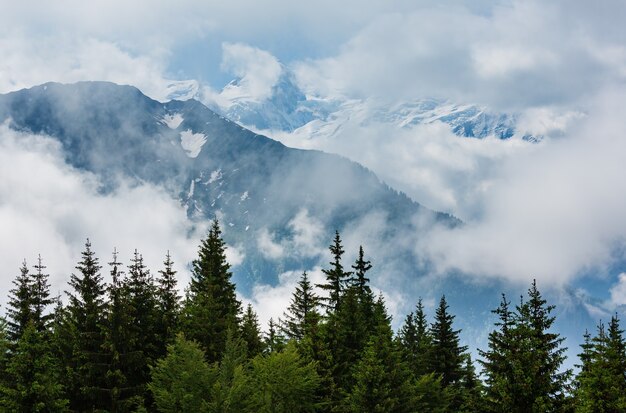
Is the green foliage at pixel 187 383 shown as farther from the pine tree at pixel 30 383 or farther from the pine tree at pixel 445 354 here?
the pine tree at pixel 445 354

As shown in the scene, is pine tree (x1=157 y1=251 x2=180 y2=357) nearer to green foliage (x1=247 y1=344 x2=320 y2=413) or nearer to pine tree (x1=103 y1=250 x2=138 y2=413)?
pine tree (x1=103 y1=250 x2=138 y2=413)

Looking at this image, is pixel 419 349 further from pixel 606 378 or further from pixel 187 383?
pixel 187 383

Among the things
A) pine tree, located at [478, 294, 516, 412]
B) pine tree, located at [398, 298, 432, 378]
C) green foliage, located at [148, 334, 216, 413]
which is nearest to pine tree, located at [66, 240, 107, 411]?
green foliage, located at [148, 334, 216, 413]

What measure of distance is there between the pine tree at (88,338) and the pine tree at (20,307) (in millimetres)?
6901

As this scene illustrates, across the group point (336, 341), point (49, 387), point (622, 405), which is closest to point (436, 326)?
point (336, 341)

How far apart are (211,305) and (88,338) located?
796 centimetres

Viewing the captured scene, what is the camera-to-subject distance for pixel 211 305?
135 feet

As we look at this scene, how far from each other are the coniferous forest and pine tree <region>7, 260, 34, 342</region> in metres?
0.10

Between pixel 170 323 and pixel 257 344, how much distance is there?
12200 mm

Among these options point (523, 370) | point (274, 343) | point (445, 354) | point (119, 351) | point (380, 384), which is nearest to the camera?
point (523, 370)

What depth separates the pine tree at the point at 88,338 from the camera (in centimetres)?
3653

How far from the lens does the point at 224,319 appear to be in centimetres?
4194

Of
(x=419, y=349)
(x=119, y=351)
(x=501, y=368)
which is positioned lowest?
(x=501, y=368)

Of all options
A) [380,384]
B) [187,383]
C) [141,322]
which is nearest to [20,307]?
[141,322]
